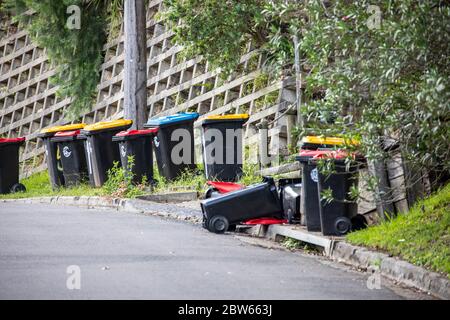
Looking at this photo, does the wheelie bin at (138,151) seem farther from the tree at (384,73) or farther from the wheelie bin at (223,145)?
the tree at (384,73)

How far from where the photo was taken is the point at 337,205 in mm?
11352

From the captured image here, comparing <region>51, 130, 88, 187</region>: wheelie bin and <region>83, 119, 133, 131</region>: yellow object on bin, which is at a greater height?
<region>83, 119, 133, 131</region>: yellow object on bin

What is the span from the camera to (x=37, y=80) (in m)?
23.8

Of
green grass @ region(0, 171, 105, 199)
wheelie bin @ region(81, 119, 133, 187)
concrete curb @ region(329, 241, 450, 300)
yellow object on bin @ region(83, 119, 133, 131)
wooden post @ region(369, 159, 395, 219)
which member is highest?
yellow object on bin @ region(83, 119, 133, 131)

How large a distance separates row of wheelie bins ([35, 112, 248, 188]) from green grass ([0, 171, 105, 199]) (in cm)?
19

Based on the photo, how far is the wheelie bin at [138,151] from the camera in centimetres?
1700

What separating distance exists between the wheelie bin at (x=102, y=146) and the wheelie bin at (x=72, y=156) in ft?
2.08

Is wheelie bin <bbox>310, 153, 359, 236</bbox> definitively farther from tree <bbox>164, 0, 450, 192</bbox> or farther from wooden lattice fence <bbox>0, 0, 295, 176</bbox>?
wooden lattice fence <bbox>0, 0, 295, 176</bbox>

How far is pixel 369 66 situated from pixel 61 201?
30.3 ft

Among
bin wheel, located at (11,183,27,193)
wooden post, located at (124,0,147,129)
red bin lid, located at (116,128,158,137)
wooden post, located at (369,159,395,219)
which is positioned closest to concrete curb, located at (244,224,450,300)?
wooden post, located at (369,159,395,219)

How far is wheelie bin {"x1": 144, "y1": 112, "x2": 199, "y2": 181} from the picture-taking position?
17.0 metres

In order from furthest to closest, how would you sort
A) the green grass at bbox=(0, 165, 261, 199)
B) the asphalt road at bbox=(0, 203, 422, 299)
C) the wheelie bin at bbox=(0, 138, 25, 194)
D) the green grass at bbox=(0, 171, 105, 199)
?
the wheelie bin at bbox=(0, 138, 25, 194), the green grass at bbox=(0, 171, 105, 199), the green grass at bbox=(0, 165, 261, 199), the asphalt road at bbox=(0, 203, 422, 299)

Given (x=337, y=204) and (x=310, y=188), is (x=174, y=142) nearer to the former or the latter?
(x=310, y=188)
